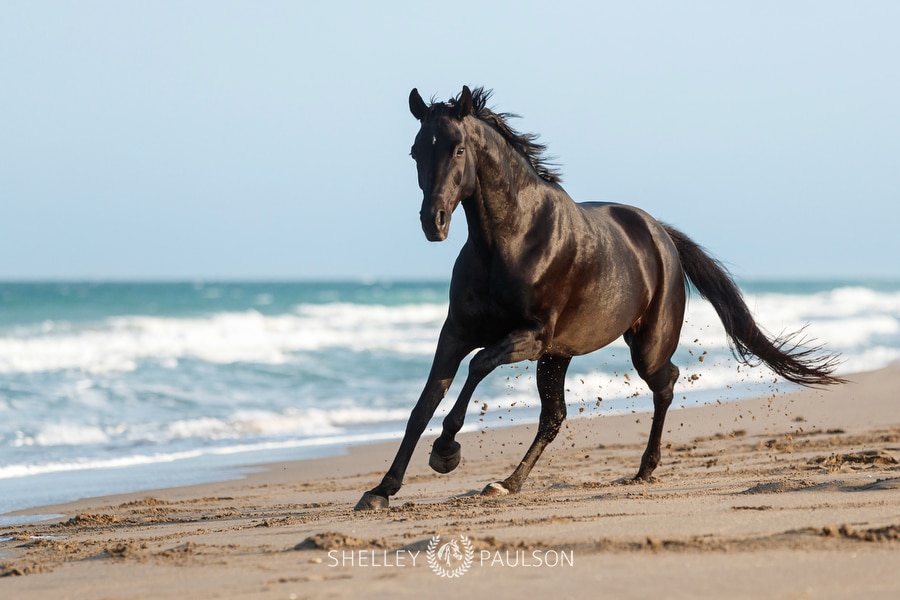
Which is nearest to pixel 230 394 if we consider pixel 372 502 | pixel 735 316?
pixel 735 316

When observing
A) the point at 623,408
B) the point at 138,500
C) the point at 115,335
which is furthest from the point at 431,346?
the point at 138,500

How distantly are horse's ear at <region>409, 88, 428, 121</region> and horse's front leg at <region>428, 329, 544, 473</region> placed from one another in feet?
3.72

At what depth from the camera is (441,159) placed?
4992mm

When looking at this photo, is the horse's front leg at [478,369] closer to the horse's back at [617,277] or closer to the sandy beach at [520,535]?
the sandy beach at [520,535]

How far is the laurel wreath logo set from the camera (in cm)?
361

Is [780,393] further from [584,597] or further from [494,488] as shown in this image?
[584,597]

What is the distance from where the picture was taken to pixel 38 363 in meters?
17.5

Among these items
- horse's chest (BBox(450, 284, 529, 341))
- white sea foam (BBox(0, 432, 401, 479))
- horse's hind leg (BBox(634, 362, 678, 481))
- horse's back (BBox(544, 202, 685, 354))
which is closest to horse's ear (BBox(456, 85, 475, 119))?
horse's chest (BBox(450, 284, 529, 341))

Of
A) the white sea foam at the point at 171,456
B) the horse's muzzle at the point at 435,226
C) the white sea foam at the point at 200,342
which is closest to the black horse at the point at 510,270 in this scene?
the horse's muzzle at the point at 435,226

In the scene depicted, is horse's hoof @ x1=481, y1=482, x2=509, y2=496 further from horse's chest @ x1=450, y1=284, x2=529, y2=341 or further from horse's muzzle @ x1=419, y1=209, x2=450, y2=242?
horse's muzzle @ x1=419, y1=209, x2=450, y2=242

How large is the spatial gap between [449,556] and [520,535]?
1.48ft

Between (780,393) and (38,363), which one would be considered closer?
(780,393)

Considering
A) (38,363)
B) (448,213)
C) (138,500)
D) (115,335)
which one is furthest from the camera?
(115,335)

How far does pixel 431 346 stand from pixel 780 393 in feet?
35.7
